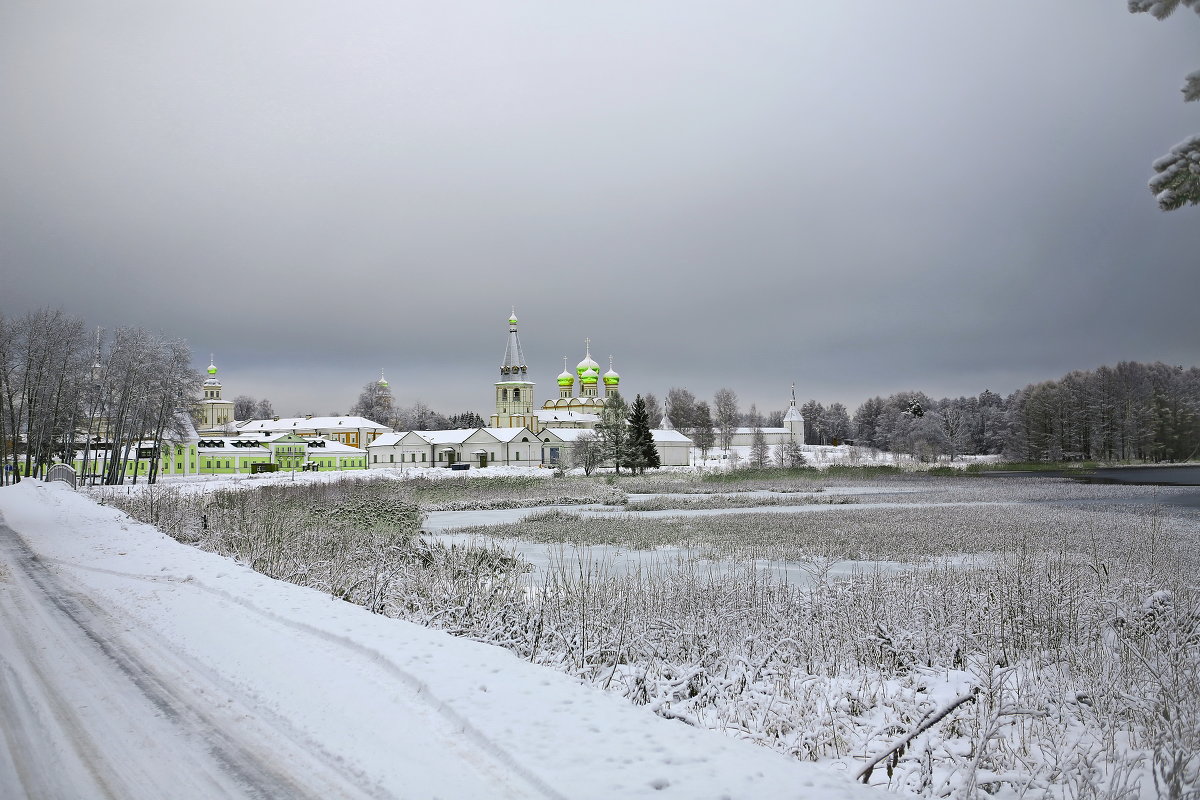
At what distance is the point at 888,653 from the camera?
7.17m

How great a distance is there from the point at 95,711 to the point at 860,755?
17.4ft

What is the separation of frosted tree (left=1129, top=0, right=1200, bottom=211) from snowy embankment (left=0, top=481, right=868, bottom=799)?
3.98m

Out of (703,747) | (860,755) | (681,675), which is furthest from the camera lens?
(681,675)

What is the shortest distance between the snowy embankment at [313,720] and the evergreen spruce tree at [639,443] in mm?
59928

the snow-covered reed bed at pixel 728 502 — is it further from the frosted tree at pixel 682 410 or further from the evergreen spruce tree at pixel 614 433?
the frosted tree at pixel 682 410

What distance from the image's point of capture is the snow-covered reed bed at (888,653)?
4531 millimetres

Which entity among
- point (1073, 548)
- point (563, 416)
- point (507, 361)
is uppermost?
point (507, 361)

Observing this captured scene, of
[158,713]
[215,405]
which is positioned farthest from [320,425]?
[158,713]

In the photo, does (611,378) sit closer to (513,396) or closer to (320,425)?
(513,396)

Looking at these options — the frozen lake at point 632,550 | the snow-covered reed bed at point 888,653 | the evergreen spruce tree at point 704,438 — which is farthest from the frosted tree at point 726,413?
the snow-covered reed bed at point 888,653

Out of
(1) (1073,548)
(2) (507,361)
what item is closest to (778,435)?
(2) (507,361)

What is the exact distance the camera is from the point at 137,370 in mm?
46531

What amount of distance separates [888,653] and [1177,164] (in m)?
5.03

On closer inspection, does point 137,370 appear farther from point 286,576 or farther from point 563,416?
point 563,416
